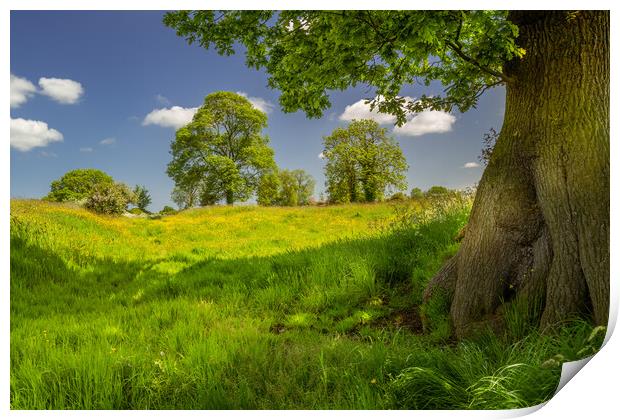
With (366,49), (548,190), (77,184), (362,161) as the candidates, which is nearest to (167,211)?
(77,184)

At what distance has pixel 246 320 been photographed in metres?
3.26


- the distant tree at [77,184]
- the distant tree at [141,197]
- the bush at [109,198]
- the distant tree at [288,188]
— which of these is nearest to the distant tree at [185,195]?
the distant tree at [141,197]

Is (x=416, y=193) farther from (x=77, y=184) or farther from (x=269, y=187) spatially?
(x=77, y=184)

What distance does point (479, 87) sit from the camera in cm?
334

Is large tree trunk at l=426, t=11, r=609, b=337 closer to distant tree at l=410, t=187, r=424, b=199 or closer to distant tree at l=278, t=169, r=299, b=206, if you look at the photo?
distant tree at l=410, t=187, r=424, b=199

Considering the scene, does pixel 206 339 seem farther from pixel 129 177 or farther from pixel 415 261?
pixel 415 261

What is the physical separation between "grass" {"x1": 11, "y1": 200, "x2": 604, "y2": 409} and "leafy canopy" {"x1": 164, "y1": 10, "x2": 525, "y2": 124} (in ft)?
3.72

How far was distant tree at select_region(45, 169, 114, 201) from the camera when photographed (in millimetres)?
2832

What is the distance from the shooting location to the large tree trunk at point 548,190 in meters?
2.57

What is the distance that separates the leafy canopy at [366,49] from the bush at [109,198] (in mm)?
1409

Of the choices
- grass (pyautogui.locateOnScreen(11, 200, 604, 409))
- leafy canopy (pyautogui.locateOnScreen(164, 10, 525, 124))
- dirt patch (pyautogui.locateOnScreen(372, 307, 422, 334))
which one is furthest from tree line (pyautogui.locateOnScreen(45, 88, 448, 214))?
dirt patch (pyautogui.locateOnScreen(372, 307, 422, 334))

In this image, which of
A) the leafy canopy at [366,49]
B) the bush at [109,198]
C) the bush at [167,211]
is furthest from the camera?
the bush at [167,211]

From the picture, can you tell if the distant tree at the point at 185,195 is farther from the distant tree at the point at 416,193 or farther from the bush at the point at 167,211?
the distant tree at the point at 416,193

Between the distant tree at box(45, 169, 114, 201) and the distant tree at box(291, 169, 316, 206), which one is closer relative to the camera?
the distant tree at box(45, 169, 114, 201)
